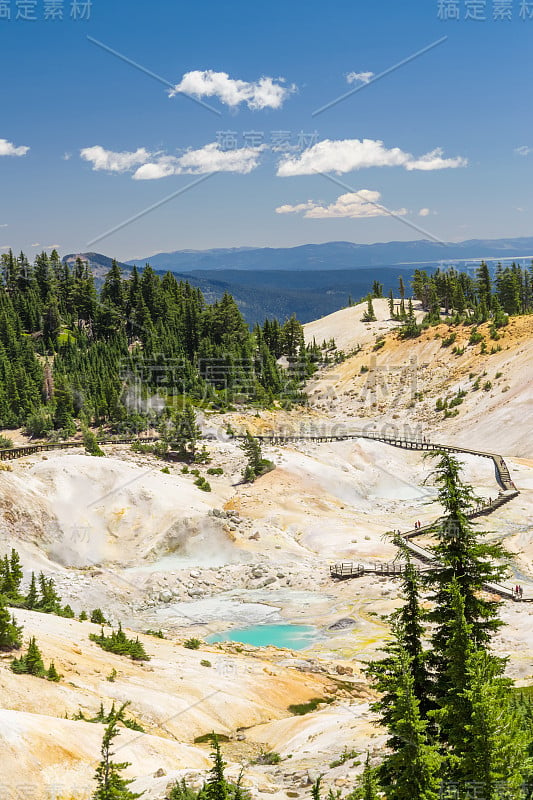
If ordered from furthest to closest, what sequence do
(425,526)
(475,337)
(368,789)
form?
(475,337) < (425,526) < (368,789)

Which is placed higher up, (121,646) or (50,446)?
(50,446)

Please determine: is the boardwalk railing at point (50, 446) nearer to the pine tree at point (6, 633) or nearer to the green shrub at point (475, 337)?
the pine tree at point (6, 633)

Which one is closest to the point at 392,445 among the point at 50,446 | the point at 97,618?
the point at 50,446

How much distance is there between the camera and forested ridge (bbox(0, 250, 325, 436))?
3187 inches

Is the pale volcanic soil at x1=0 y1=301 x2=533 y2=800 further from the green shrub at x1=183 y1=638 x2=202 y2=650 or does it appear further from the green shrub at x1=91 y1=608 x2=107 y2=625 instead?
the green shrub at x1=91 y1=608 x2=107 y2=625

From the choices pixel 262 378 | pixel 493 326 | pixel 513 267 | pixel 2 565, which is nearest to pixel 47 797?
pixel 2 565

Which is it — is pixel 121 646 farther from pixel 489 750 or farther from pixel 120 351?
pixel 120 351

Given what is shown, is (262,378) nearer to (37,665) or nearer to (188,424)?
(188,424)

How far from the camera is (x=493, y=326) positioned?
100438 millimetres

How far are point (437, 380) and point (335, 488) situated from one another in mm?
42130

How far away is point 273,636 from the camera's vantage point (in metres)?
38.2

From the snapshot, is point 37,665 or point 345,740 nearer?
point 345,740

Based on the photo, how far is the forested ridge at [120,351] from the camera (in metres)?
80.9

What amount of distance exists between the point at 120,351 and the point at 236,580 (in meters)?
57.4
